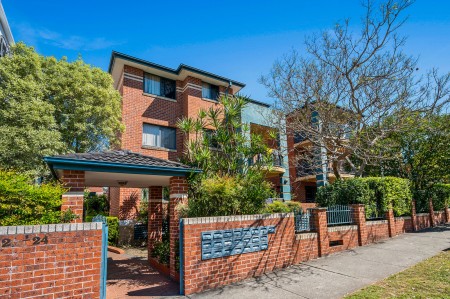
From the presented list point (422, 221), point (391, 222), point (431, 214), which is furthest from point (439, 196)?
point (391, 222)

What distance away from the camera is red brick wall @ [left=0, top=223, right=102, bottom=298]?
431 cm

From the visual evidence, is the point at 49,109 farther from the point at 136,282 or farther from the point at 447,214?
the point at 447,214

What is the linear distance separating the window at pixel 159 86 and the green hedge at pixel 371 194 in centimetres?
1149

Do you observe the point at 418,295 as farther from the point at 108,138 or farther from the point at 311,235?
the point at 108,138

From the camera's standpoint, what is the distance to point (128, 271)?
329 inches

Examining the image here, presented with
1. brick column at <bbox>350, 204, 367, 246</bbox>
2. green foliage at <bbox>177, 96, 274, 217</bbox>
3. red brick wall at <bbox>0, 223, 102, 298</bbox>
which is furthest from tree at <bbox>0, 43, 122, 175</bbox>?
brick column at <bbox>350, 204, 367, 246</bbox>

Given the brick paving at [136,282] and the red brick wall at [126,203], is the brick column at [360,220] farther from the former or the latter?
the red brick wall at [126,203]

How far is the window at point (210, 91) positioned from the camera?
18931mm

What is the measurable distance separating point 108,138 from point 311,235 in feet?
38.5

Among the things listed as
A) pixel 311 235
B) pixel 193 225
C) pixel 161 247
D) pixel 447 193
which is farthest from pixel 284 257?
pixel 447 193

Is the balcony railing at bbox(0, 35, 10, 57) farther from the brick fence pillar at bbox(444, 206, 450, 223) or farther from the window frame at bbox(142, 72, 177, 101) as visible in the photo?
the brick fence pillar at bbox(444, 206, 450, 223)

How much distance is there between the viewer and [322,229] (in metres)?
9.12

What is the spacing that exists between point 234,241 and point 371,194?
790 centimetres

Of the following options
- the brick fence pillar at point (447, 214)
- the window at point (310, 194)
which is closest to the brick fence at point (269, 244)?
the brick fence pillar at point (447, 214)
